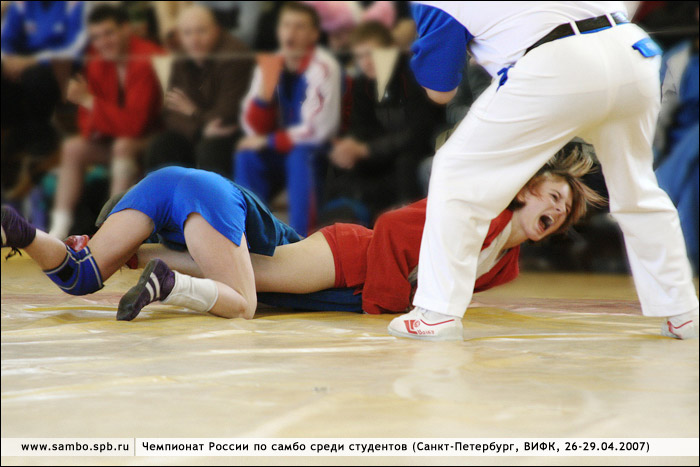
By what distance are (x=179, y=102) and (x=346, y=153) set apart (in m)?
0.80

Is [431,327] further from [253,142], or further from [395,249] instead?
[253,142]

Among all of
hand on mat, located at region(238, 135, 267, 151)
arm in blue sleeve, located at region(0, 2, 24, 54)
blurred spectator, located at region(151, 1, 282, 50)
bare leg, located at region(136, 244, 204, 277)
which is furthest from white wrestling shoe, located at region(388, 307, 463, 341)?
arm in blue sleeve, located at region(0, 2, 24, 54)

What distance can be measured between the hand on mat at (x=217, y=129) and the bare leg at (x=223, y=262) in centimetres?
163

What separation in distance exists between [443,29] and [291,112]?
1.69 metres

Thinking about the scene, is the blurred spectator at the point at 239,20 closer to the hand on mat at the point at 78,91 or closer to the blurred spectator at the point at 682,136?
the hand on mat at the point at 78,91

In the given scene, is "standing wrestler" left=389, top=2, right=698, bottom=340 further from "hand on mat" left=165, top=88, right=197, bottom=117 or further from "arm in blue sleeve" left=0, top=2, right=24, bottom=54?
"arm in blue sleeve" left=0, top=2, right=24, bottom=54

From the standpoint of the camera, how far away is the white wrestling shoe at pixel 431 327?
4.18ft

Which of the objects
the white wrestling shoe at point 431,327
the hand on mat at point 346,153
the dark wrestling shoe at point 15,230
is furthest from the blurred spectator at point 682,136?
the dark wrestling shoe at point 15,230

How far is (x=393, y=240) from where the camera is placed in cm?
161

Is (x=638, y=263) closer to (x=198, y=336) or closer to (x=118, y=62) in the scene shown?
(x=198, y=336)

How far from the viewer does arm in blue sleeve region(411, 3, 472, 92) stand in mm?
1322
